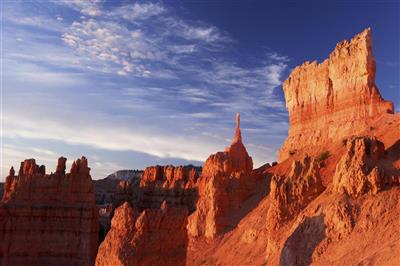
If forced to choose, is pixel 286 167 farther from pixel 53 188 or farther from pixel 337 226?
pixel 337 226

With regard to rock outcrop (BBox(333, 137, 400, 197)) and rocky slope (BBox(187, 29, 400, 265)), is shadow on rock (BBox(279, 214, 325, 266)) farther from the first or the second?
rock outcrop (BBox(333, 137, 400, 197))

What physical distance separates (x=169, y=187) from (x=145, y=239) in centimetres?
3905

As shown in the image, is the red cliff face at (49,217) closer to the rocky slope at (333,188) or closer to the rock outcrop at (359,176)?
the rocky slope at (333,188)

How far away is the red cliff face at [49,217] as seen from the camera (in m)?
45.7

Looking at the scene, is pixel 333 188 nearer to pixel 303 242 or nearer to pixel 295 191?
pixel 303 242

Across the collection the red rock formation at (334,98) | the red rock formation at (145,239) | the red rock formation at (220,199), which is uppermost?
the red rock formation at (334,98)

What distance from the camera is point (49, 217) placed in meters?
47.2

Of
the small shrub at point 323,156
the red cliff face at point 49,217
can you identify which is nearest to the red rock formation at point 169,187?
the red cliff face at point 49,217

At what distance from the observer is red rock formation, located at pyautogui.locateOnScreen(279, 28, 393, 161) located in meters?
55.6

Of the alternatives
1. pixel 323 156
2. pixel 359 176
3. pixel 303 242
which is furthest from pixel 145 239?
pixel 323 156

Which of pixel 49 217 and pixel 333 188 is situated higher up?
pixel 333 188

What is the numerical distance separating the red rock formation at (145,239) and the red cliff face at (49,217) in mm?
24130

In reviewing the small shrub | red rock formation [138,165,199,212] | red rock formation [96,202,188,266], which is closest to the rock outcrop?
red rock formation [96,202,188,266]

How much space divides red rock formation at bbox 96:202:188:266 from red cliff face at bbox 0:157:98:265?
950 inches
